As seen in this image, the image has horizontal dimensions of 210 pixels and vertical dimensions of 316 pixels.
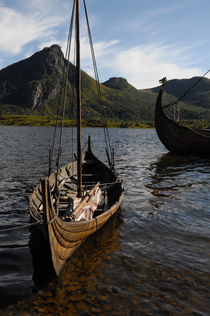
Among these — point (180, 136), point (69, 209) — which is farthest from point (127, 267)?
point (180, 136)

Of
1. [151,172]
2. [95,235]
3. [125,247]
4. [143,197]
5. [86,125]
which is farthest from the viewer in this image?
[86,125]

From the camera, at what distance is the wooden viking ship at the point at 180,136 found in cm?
3366

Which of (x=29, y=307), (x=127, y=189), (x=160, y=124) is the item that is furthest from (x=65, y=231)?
(x=160, y=124)

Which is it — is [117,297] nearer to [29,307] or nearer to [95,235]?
[29,307]

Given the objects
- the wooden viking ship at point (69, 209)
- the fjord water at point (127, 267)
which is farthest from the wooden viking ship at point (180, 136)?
the fjord water at point (127, 267)

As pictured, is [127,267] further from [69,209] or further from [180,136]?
[180,136]

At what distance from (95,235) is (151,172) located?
16.2 meters

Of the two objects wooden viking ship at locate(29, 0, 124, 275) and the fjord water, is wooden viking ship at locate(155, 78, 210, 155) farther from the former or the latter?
the fjord water

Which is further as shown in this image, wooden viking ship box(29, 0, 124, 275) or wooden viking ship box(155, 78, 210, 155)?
wooden viking ship box(155, 78, 210, 155)

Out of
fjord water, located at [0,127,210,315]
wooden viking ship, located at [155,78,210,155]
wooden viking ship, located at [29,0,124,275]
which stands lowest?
fjord water, located at [0,127,210,315]

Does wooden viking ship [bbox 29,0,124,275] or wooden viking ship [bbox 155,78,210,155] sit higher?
wooden viking ship [bbox 155,78,210,155]

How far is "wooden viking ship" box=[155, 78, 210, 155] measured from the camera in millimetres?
33656

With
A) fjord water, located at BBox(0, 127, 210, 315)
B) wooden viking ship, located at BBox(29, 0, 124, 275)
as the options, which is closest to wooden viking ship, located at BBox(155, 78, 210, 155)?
wooden viking ship, located at BBox(29, 0, 124, 275)

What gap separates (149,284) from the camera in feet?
24.4
